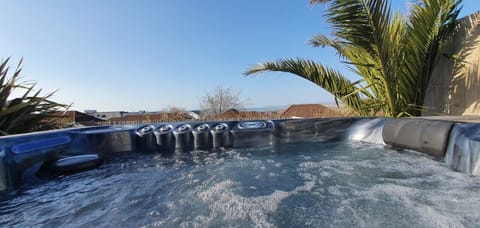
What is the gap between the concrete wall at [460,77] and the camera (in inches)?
116

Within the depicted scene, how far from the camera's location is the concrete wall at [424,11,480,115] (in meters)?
2.95

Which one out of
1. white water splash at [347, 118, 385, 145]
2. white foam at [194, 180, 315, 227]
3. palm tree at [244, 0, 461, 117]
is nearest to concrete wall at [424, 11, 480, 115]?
palm tree at [244, 0, 461, 117]

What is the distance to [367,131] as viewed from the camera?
2627 mm

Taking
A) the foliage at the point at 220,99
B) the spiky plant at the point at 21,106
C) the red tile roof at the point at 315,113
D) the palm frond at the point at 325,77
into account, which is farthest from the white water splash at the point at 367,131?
the foliage at the point at 220,99

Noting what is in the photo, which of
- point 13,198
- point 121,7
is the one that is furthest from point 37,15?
point 13,198

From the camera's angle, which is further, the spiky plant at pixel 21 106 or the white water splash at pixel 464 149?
the spiky plant at pixel 21 106

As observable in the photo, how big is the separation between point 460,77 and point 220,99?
13830 millimetres

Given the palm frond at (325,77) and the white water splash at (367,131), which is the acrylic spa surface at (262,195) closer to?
the white water splash at (367,131)

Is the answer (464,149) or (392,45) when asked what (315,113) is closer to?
(392,45)

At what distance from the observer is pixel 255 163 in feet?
6.79

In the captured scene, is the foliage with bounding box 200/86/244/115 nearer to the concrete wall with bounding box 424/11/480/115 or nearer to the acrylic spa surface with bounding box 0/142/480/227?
the concrete wall with bounding box 424/11/480/115

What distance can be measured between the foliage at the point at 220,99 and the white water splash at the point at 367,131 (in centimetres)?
1375

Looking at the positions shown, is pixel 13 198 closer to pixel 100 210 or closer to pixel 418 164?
pixel 100 210

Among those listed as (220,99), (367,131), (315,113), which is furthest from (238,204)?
(220,99)
